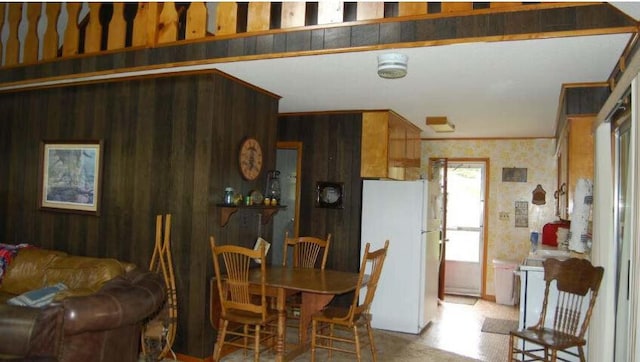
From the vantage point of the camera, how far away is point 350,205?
5543 mm

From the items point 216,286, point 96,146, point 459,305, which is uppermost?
point 96,146

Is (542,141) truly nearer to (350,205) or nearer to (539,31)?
(350,205)

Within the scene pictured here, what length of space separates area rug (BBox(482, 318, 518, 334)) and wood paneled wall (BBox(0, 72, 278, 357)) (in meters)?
2.86

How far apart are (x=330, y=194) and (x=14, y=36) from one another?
354 cm

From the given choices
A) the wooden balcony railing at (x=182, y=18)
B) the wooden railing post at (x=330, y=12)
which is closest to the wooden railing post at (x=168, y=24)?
the wooden balcony railing at (x=182, y=18)

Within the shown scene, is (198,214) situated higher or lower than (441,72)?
lower

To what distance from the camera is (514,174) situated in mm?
7188

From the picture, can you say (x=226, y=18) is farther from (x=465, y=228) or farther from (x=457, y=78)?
(x=465, y=228)

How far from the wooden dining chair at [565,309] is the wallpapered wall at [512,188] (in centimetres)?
337

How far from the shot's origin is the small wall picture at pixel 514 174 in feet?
23.5

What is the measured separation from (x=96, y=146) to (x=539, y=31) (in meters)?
3.77

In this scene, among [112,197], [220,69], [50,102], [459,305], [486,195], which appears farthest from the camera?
[486,195]

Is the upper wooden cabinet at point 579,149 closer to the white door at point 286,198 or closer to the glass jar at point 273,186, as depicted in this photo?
the glass jar at point 273,186

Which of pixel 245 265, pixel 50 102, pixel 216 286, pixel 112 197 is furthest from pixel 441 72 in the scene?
pixel 50 102
